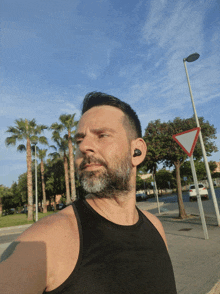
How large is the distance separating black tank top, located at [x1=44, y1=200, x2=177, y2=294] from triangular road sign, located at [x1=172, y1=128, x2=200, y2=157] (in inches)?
210

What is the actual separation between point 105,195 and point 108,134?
0.35m

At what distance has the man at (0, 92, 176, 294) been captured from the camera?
77cm

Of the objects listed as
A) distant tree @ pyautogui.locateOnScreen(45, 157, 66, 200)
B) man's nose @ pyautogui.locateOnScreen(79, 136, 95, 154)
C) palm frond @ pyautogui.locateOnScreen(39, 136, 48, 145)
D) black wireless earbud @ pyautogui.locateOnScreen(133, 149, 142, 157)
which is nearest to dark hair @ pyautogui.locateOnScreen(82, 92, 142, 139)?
black wireless earbud @ pyautogui.locateOnScreen(133, 149, 142, 157)

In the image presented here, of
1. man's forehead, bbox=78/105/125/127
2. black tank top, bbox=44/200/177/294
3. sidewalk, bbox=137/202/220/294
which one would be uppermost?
man's forehead, bbox=78/105/125/127

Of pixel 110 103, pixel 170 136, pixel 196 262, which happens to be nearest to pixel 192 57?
pixel 170 136

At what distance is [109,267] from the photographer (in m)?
0.92

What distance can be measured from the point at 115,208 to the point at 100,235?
A: 24 centimetres

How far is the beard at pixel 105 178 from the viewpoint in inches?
44.4

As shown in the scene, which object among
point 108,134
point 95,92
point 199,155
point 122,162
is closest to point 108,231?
point 122,162

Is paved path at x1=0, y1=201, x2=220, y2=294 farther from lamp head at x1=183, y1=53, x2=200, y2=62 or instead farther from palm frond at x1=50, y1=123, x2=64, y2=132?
palm frond at x1=50, y1=123, x2=64, y2=132

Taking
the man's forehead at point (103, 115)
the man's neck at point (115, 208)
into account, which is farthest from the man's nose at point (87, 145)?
the man's neck at point (115, 208)

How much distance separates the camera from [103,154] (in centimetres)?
116

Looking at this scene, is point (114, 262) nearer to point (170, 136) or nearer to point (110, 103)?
point (110, 103)

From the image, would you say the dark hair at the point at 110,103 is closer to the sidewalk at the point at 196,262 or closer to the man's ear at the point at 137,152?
the man's ear at the point at 137,152
